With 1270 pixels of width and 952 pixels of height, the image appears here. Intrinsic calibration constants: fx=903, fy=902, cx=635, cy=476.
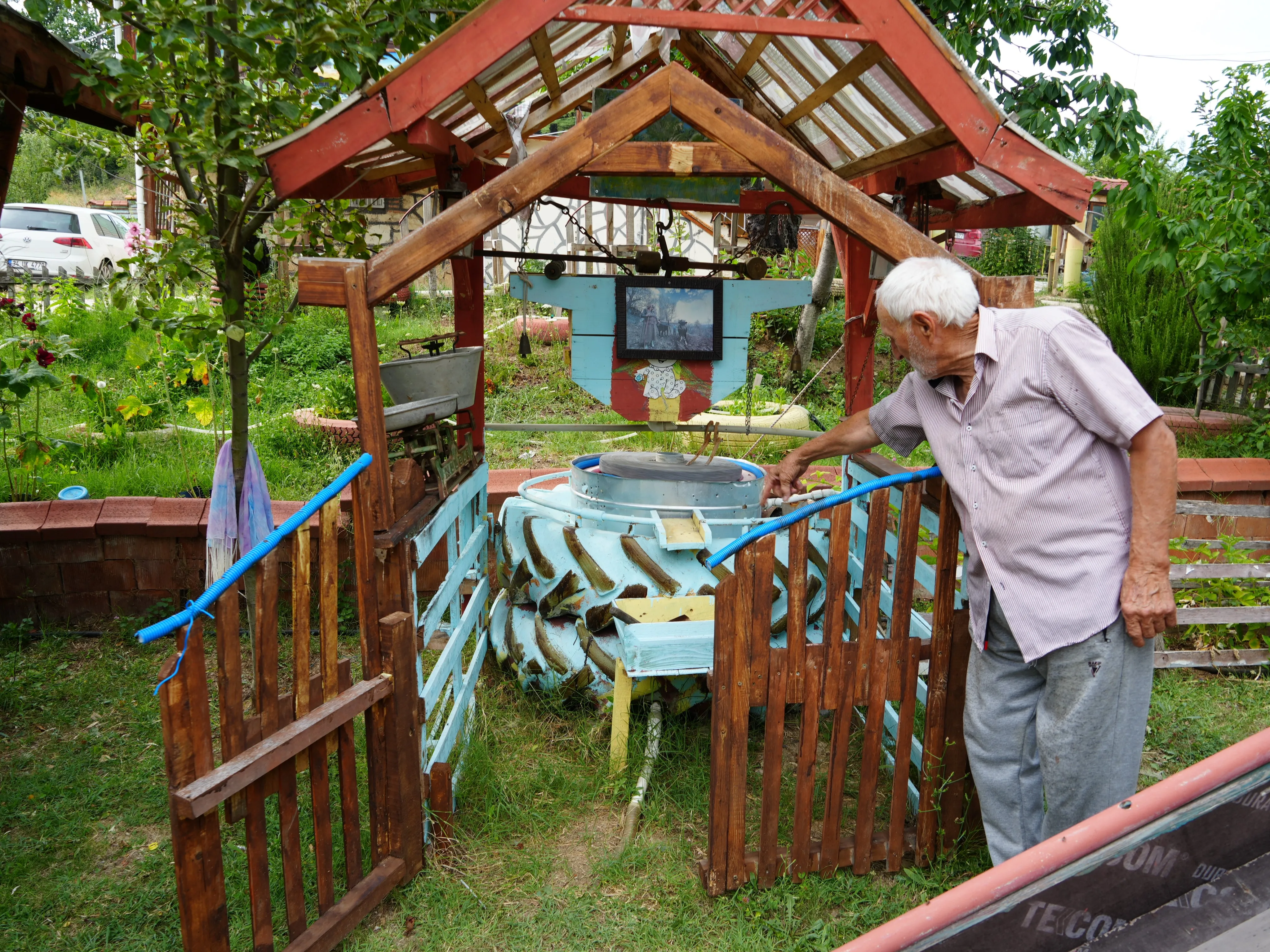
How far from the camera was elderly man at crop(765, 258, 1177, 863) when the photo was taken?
2.24 m

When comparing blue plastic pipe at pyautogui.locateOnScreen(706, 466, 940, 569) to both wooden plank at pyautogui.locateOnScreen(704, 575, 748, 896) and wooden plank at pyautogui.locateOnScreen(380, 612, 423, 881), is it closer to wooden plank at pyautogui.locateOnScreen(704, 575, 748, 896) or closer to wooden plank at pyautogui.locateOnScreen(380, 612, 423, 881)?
wooden plank at pyautogui.locateOnScreen(704, 575, 748, 896)

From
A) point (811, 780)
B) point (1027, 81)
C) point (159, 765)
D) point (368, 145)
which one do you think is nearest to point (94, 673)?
point (159, 765)

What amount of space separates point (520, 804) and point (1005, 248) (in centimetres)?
1486

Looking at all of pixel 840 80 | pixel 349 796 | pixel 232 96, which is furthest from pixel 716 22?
pixel 349 796

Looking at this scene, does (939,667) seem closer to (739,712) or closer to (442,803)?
(739,712)

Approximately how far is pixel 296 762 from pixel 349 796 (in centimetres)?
28

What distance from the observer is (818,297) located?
7809mm

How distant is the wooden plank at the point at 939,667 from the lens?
2.91m

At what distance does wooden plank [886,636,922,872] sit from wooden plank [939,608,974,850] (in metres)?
0.11

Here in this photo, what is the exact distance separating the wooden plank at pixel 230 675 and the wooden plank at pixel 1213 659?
4.35 metres

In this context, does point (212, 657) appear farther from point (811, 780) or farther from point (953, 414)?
point (953, 414)

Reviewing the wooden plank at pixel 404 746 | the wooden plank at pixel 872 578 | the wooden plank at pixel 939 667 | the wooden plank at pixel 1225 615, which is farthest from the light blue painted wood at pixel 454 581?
the wooden plank at pixel 1225 615

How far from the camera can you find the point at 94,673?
4.39 meters

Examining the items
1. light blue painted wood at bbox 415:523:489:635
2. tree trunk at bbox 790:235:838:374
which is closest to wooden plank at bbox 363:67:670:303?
light blue painted wood at bbox 415:523:489:635
